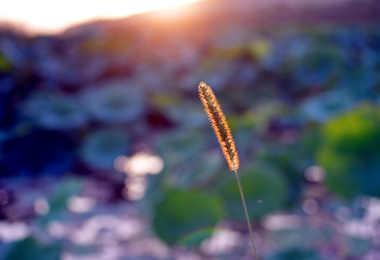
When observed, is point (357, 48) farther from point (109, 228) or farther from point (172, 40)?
point (109, 228)

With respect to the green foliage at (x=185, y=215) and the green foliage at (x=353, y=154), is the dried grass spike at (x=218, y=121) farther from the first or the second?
the green foliage at (x=353, y=154)

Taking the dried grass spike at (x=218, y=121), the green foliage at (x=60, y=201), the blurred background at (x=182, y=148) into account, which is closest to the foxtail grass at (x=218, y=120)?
the dried grass spike at (x=218, y=121)

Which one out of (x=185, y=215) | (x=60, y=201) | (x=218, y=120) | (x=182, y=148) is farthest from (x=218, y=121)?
(x=182, y=148)

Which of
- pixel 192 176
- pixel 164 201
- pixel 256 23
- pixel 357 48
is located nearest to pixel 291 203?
pixel 192 176

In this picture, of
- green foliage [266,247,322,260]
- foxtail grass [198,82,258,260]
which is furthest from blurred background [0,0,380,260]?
foxtail grass [198,82,258,260]

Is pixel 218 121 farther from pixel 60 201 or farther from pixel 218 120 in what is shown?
pixel 60 201

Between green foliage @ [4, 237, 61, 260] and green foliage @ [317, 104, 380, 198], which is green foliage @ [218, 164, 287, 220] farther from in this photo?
green foliage @ [4, 237, 61, 260]
